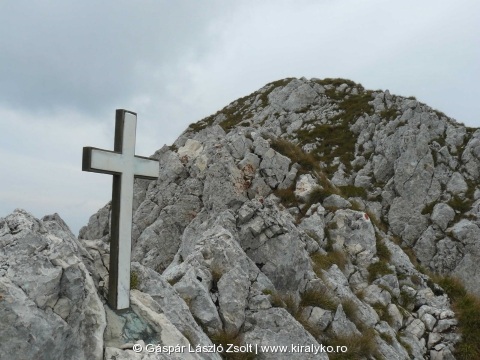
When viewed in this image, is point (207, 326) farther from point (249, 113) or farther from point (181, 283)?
point (249, 113)

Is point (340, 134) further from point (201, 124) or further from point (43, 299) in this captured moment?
point (43, 299)

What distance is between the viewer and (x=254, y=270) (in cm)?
1173

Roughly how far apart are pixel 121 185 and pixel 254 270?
549 cm

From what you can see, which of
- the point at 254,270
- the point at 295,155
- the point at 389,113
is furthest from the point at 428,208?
the point at 254,270

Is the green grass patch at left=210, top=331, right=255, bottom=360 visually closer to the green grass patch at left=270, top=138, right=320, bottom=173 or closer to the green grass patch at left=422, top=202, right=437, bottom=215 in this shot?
the green grass patch at left=270, top=138, right=320, bottom=173

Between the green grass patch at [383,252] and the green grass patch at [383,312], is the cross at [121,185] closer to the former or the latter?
the green grass patch at [383,312]

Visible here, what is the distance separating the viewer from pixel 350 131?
45625 mm

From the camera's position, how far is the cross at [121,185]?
7219 millimetres

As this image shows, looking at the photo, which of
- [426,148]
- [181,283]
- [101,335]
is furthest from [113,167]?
[426,148]

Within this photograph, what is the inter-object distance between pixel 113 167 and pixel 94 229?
21812 millimetres

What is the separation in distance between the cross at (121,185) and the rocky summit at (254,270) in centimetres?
38

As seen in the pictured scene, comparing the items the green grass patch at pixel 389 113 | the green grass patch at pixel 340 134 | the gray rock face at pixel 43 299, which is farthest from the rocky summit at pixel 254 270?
the green grass patch at pixel 389 113

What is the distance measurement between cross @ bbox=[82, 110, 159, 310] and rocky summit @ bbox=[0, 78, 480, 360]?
15.1 inches

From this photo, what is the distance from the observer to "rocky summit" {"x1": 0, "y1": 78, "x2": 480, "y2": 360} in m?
6.13
